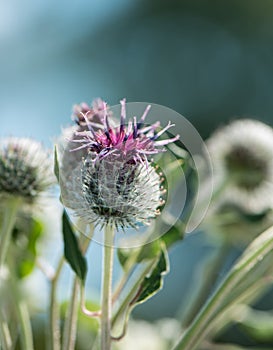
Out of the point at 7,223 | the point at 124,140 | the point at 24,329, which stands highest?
the point at 124,140

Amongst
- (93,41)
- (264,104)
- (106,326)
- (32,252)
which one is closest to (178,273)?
(264,104)

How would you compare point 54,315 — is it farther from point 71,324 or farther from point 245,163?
point 245,163

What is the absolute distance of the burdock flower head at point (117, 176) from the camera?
5.01 ft

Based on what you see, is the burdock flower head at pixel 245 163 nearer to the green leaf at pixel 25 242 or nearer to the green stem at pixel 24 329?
the green leaf at pixel 25 242

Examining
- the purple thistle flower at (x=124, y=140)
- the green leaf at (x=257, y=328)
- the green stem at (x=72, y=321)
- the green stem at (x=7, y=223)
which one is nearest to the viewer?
the purple thistle flower at (x=124, y=140)

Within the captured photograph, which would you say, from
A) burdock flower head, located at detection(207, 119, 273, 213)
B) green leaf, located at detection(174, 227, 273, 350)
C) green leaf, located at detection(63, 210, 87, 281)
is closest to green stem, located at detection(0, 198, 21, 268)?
green leaf, located at detection(63, 210, 87, 281)

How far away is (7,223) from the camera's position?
1846mm

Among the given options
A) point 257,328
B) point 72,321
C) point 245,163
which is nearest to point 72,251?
point 72,321

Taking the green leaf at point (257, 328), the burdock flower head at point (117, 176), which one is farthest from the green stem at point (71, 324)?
the green leaf at point (257, 328)

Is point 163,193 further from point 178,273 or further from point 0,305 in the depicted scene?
point 178,273

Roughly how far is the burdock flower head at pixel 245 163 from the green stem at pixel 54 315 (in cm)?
80

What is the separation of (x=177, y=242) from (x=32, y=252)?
385 mm

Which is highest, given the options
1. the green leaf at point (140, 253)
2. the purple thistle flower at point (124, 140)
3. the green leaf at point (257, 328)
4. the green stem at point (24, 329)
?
the purple thistle flower at point (124, 140)

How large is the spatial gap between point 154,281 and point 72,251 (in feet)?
0.62
